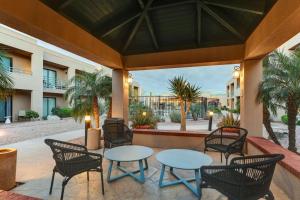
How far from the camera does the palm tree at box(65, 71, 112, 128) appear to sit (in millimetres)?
6680

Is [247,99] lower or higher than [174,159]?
higher

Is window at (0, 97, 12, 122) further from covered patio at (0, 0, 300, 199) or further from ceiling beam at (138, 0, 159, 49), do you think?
ceiling beam at (138, 0, 159, 49)

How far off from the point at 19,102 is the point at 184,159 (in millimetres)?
15170

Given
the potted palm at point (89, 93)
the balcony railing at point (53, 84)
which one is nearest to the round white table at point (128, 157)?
the potted palm at point (89, 93)

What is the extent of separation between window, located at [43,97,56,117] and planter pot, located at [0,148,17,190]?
47.4ft

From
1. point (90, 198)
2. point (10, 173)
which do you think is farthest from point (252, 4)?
point (10, 173)

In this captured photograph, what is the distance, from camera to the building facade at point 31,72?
12078 millimetres

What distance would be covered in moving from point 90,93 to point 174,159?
469 cm

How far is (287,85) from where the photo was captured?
4.23 m

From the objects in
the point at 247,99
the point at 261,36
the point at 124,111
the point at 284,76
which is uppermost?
the point at 261,36

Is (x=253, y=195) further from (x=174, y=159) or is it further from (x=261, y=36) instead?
(x=261, y=36)

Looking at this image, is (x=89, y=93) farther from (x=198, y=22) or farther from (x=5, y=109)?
(x=5, y=109)

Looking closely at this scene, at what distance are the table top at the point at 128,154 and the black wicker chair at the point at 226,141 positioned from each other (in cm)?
149

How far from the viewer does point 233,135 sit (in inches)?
188
